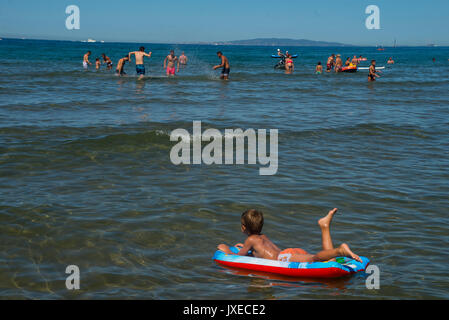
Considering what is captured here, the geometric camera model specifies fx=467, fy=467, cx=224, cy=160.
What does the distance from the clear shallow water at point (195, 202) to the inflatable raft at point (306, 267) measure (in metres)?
0.11

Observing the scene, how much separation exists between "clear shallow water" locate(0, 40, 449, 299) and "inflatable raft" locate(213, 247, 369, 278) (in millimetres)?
114

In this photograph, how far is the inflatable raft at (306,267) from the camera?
5512 millimetres

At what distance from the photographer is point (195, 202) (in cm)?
823

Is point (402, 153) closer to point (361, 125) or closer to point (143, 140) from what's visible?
point (361, 125)

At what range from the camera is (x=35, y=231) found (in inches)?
270

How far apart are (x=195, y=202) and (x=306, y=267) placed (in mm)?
3129

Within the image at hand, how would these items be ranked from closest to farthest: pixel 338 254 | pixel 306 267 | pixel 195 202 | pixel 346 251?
pixel 346 251 < pixel 338 254 < pixel 306 267 < pixel 195 202

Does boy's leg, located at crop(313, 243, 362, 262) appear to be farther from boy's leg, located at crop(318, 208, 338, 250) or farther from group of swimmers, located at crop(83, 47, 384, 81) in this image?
group of swimmers, located at crop(83, 47, 384, 81)

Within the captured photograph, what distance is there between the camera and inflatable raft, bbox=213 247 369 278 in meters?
5.51

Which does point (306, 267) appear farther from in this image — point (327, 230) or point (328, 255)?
point (327, 230)

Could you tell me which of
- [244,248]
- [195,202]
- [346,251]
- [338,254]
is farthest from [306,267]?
[195,202]

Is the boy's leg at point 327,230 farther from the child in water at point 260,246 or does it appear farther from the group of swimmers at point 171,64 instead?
the group of swimmers at point 171,64

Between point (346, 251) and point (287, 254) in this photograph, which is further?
point (287, 254)
